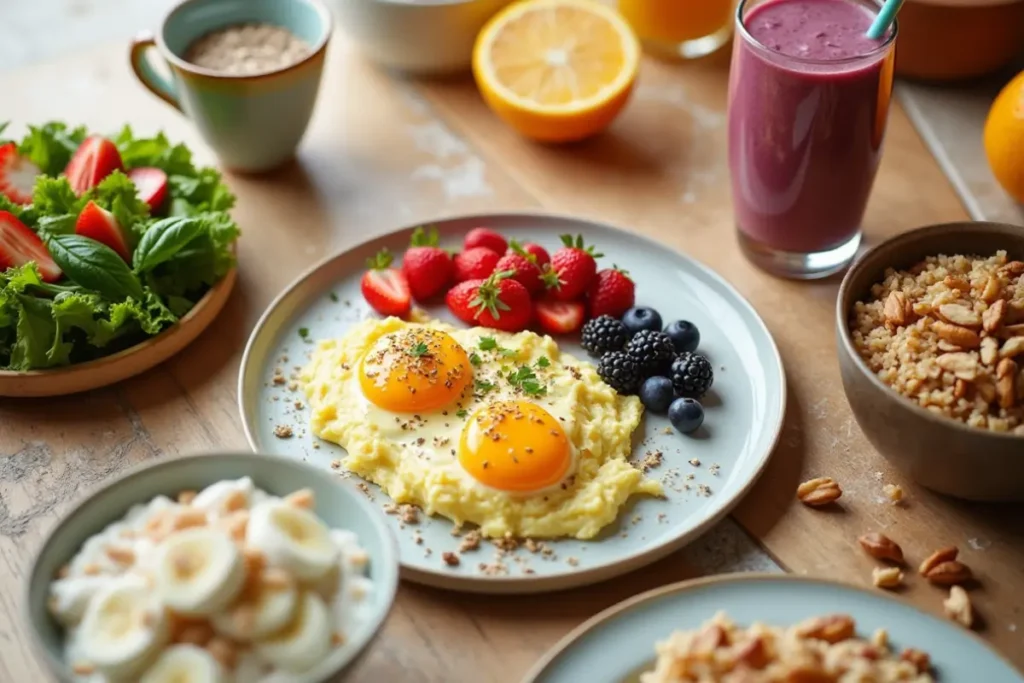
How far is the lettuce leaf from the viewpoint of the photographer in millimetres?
2266

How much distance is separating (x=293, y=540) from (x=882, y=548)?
3.51 feet

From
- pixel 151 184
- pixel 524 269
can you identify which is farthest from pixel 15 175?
pixel 524 269

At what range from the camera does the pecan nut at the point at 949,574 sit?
193 centimetres

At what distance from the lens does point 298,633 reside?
1517 mm

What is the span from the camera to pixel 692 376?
2238 mm

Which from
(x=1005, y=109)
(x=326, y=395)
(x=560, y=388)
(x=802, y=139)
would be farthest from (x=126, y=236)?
(x=1005, y=109)

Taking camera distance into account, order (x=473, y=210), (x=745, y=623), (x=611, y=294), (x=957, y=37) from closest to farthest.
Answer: (x=745, y=623), (x=611, y=294), (x=473, y=210), (x=957, y=37)

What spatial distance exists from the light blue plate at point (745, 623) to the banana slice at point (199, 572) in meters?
0.52

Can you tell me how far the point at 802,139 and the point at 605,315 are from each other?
22.7 inches

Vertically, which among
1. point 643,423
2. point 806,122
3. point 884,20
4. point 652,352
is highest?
point 884,20

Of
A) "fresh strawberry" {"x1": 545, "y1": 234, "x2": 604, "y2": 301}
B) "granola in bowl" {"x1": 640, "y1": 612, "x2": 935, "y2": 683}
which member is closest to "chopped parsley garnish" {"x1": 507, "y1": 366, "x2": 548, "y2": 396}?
"fresh strawberry" {"x1": 545, "y1": 234, "x2": 604, "y2": 301}

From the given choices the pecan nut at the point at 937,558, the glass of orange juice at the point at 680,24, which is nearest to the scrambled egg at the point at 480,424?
the pecan nut at the point at 937,558

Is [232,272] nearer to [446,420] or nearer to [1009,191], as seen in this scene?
[446,420]

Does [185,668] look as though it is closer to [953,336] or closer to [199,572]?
[199,572]
